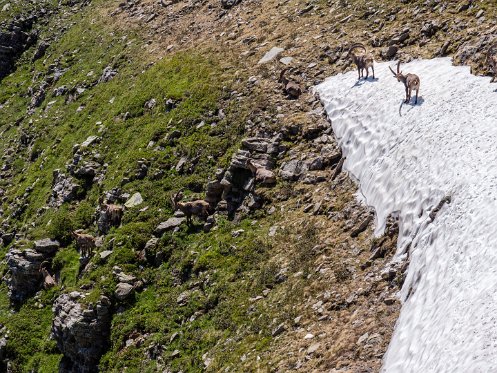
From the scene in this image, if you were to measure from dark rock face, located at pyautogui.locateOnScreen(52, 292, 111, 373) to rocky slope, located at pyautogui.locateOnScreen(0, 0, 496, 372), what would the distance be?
0.08m

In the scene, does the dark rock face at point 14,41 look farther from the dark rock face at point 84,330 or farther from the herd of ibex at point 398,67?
the herd of ibex at point 398,67

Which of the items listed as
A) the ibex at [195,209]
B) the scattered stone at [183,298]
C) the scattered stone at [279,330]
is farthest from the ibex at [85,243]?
the scattered stone at [279,330]

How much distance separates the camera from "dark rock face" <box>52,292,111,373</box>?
22.2m

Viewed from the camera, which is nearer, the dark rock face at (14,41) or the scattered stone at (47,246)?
the scattered stone at (47,246)

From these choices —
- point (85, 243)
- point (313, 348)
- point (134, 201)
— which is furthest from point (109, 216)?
point (313, 348)

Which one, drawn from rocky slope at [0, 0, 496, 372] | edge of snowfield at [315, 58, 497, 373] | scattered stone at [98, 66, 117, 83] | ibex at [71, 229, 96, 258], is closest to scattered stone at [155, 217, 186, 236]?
rocky slope at [0, 0, 496, 372]

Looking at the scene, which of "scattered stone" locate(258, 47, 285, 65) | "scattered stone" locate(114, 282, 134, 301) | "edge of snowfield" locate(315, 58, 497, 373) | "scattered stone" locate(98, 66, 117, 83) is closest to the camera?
"edge of snowfield" locate(315, 58, 497, 373)

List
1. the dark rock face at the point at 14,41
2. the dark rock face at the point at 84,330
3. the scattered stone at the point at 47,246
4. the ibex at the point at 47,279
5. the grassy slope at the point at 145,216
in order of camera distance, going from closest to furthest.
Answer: the grassy slope at the point at 145,216 → the dark rock face at the point at 84,330 → the ibex at the point at 47,279 → the scattered stone at the point at 47,246 → the dark rock face at the point at 14,41

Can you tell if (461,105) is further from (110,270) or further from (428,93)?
(110,270)

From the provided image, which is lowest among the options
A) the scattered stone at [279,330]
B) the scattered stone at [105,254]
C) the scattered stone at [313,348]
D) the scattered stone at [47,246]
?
the scattered stone at [47,246]

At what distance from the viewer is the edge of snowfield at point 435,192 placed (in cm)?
1080

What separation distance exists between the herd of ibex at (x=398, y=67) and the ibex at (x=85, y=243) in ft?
47.9

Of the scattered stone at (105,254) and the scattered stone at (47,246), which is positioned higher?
the scattered stone at (105,254)

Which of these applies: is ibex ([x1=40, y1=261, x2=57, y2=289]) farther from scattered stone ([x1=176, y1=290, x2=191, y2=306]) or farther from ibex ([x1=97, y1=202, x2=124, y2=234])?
scattered stone ([x1=176, y1=290, x2=191, y2=306])
